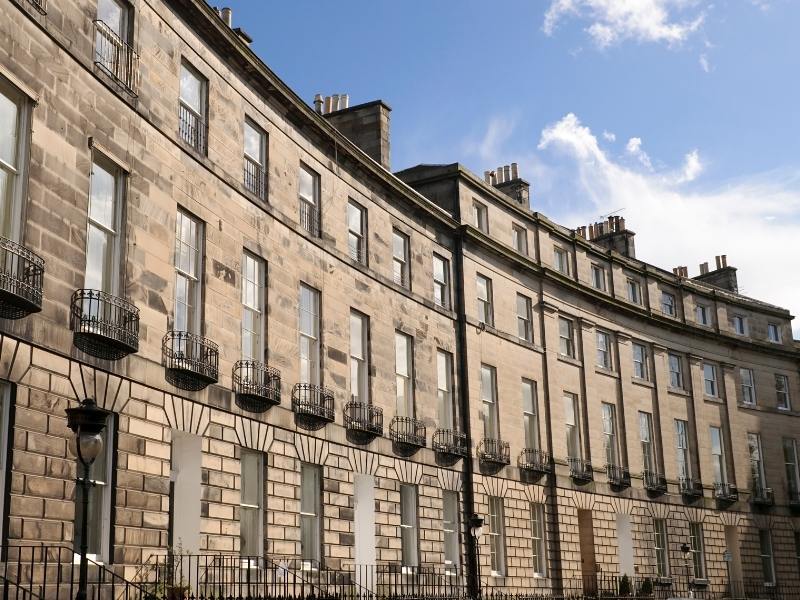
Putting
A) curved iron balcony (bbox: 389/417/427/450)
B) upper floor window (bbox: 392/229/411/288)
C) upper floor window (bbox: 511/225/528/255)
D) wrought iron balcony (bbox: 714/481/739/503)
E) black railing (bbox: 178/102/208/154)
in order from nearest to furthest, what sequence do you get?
black railing (bbox: 178/102/208/154), curved iron balcony (bbox: 389/417/427/450), upper floor window (bbox: 392/229/411/288), upper floor window (bbox: 511/225/528/255), wrought iron balcony (bbox: 714/481/739/503)

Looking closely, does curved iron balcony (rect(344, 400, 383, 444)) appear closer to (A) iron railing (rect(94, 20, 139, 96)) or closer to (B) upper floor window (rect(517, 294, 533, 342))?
(A) iron railing (rect(94, 20, 139, 96))

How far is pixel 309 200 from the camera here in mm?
24281

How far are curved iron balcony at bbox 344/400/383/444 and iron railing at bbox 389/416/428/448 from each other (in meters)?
0.84

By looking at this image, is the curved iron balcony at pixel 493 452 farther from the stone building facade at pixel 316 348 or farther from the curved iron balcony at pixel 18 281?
the curved iron balcony at pixel 18 281

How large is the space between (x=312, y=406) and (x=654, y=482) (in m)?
21.0

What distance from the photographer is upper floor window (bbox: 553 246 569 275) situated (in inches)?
1491

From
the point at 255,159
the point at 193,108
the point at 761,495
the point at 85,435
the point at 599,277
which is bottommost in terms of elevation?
the point at 85,435

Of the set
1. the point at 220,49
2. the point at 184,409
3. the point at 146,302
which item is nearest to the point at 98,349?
the point at 146,302

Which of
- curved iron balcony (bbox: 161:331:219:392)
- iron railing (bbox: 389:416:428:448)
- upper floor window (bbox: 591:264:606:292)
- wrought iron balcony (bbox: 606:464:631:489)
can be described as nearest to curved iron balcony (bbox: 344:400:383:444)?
iron railing (bbox: 389:416:428:448)

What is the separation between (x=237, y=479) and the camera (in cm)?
1942

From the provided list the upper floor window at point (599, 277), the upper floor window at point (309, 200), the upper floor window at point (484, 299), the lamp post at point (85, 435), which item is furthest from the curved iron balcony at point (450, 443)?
the lamp post at point (85, 435)

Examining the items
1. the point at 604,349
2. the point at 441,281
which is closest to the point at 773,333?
the point at 604,349

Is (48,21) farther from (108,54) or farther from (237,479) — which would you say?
(237,479)

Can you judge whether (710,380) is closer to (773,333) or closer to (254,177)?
(773,333)
